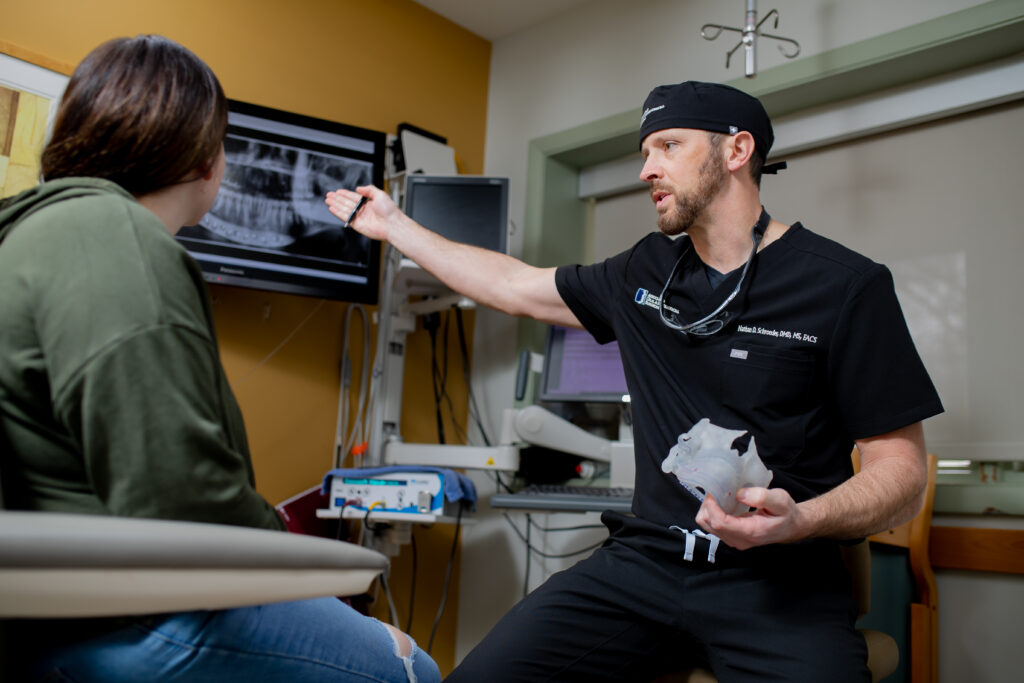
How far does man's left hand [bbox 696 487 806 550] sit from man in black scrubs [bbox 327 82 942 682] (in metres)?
0.07

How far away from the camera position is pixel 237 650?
0.77 meters

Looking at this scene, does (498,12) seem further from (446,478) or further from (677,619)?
(677,619)

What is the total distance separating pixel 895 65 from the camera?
2.44 m

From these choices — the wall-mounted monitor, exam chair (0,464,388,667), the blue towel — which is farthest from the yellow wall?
exam chair (0,464,388,667)

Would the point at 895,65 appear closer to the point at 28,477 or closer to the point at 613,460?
the point at 613,460

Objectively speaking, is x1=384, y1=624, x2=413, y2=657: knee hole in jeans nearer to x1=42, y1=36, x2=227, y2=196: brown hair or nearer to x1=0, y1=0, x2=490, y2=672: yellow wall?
x1=42, y1=36, x2=227, y2=196: brown hair

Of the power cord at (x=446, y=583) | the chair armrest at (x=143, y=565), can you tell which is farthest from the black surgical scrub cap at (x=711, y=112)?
the power cord at (x=446, y=583)

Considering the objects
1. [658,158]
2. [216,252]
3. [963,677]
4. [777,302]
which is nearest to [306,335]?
[216,252]

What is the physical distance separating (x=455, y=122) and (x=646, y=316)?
211 centimetres

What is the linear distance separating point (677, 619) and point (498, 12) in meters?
2.78

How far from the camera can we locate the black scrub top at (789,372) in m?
1.36

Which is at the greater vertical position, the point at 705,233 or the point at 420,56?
the point at 420,56

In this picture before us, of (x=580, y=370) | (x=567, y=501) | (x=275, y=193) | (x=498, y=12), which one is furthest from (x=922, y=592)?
(x=498, y=12)

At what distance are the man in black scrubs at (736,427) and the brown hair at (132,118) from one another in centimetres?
87
